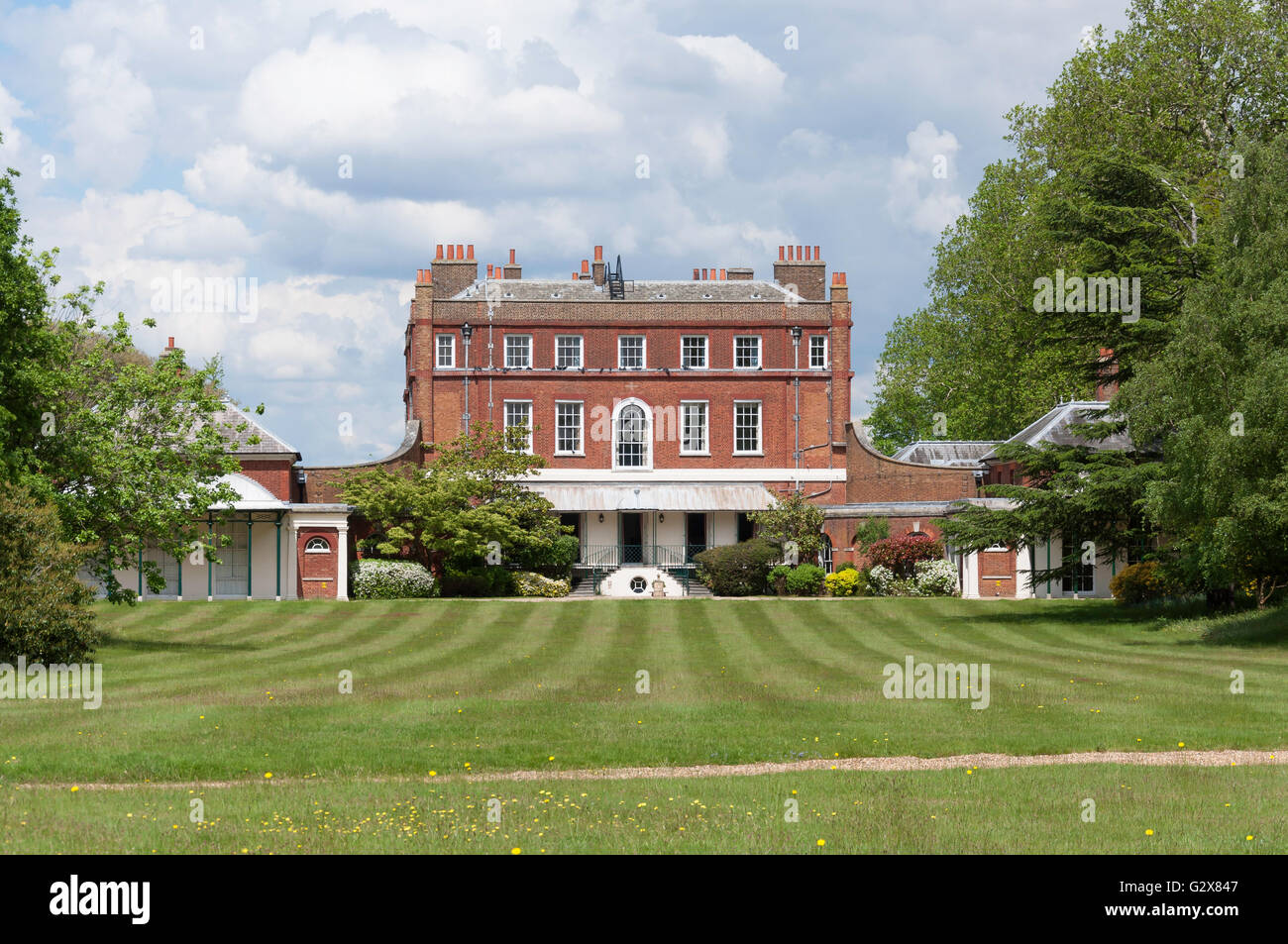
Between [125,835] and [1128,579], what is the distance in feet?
107

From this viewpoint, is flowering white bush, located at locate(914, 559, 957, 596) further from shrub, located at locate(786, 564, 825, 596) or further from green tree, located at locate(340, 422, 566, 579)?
green tree, located at locate(340, 422, 566, 579)

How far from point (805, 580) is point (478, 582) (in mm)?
11094

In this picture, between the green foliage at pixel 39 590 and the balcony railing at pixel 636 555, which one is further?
the balcony railing at pixel 636 555

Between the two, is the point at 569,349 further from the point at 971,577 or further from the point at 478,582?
the point at 971,577

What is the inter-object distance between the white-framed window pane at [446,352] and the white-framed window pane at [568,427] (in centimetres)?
460

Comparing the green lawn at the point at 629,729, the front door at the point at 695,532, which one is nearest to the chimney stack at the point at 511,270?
the front door at the point at 695,532

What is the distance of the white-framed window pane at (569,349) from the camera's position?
172 ft

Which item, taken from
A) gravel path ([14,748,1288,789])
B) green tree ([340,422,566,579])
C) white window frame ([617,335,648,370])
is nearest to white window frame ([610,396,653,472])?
white window frame ([617,335,648,370])

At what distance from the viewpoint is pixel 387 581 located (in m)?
42.4

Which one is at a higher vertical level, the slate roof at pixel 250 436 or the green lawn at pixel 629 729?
the slate roof at pixel 250 436

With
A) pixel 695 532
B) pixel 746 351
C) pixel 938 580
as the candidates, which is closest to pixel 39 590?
pixel 938 580

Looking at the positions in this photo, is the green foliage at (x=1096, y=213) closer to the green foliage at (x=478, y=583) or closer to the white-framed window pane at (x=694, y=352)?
the white-framed window pane at (x=694, y=352)

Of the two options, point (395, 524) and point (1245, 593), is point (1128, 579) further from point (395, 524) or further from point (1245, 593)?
point (395, 524)

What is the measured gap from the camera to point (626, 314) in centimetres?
5256
